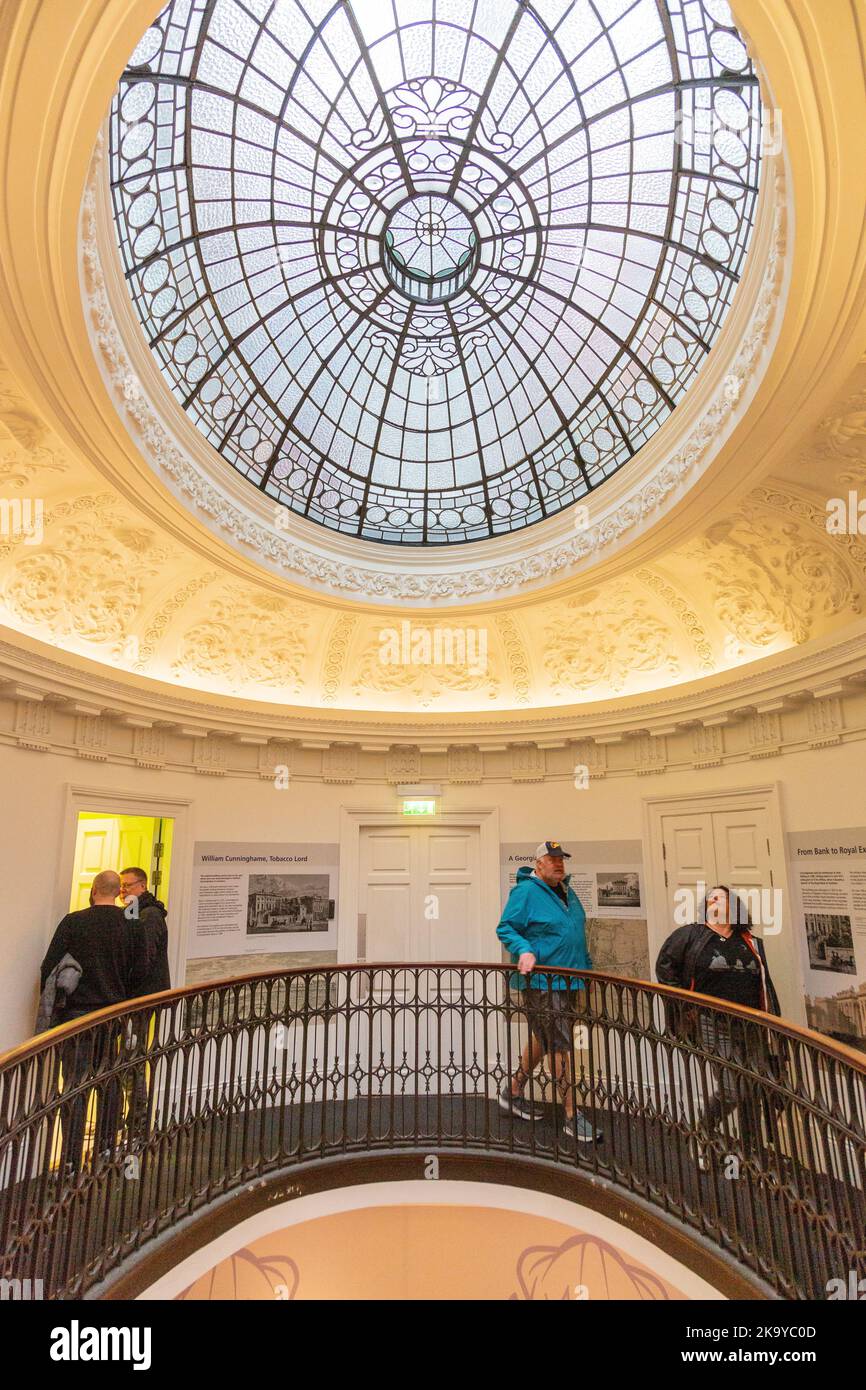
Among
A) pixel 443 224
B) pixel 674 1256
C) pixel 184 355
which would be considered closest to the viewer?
pixel 674 1256

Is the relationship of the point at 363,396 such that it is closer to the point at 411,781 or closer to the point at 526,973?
the point at 411,781

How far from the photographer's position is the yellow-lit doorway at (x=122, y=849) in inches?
330

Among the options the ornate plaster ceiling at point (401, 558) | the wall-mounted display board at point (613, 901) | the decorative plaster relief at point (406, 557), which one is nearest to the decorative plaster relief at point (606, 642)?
the ornate plaster ceiling at point (401, 558)

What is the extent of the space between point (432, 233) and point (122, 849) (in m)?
8.46

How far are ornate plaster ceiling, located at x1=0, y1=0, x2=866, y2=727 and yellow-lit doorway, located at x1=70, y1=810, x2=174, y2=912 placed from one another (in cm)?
190

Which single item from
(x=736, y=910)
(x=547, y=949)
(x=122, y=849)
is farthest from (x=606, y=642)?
(x=122, y=849)

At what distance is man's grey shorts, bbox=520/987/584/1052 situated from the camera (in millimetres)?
6090

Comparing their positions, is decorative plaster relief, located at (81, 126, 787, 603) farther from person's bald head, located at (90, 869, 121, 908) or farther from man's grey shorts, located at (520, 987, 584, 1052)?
man's grey shorts, located at (520, 987, 584, 1052)

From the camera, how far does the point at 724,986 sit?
5617 mm

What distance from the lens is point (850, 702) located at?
22.3 feet

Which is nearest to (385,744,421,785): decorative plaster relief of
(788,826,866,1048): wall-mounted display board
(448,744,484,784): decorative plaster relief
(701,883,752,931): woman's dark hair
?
(448,744,484,784): decorative plaster relief

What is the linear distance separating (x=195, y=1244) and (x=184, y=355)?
295 inches

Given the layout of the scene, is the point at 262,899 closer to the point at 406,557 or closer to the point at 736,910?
the point at 406,557
